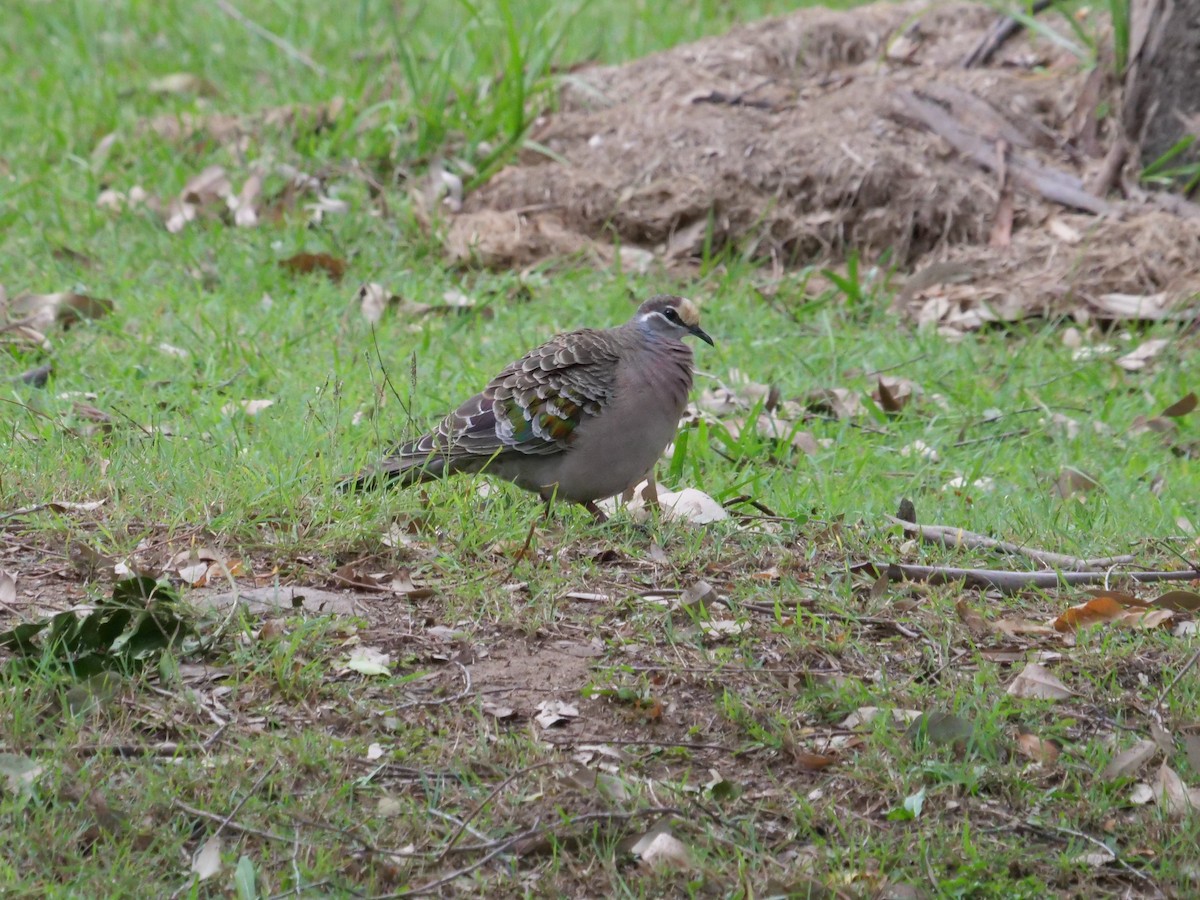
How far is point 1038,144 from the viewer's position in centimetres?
902

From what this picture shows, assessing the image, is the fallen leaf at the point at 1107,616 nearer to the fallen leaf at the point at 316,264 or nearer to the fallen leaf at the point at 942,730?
the fallen leaf at the point at 942,730

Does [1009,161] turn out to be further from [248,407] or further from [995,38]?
[248,407]

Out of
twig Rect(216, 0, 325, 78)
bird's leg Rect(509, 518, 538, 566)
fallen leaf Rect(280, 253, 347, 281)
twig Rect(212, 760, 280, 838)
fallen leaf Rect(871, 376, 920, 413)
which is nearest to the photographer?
twig Rect(212, 760, 280, 838)

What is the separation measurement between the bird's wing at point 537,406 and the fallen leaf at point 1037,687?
5.87ft

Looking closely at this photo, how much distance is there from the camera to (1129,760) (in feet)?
12.3

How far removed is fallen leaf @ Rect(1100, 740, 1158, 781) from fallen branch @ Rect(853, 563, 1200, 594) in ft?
3.16

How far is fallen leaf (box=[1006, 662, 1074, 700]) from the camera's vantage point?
4.04 metres

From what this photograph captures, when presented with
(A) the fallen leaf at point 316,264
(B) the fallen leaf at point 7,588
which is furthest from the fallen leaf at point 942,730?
(A) the fallen leaf at point 316,264

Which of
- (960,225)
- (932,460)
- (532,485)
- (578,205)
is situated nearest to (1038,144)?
(960,225)

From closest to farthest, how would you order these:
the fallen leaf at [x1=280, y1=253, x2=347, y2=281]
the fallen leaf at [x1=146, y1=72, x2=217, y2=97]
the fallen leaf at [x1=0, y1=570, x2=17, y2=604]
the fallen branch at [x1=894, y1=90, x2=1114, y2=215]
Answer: the fallen leaf at [x1=0, y1=570, x2=17, y2=604] < the fallen leaf at [x1=280, y1=253, x2=347, y2=281] < the fallen branch at [x1=894, y1=90, x2=1114, y2=215] < the fallen leaf at [x1=146, y1=72, x2=217, y2=97]

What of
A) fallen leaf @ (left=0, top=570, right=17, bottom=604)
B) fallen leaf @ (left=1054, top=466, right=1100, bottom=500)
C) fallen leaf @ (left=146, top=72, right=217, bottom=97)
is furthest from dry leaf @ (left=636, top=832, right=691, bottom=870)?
fallen leaf @ (left=146, top=72, right=217, bottom=97)

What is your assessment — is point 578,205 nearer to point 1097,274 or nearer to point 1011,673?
point 1097,274

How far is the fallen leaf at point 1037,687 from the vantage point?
404 centimetres

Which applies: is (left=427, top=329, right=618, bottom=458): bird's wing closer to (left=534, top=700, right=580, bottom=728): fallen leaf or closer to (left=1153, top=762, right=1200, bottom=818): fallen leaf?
(left=534, top=700, right=580, bottom=728): fallen leaf
